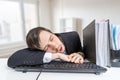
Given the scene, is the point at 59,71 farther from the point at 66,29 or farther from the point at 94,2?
the point at 66,29

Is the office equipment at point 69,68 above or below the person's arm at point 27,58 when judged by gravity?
below

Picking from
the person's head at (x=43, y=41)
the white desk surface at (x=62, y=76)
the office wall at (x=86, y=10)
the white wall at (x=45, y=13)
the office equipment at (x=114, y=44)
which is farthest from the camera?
the white wall at (x=45, y=13)

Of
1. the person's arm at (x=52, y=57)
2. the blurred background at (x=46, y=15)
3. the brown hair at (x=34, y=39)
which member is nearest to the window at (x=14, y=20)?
the blurred background at (x=46, y=15)

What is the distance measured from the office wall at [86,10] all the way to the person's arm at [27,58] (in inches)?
95.6

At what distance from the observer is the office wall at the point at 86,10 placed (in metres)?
3.10

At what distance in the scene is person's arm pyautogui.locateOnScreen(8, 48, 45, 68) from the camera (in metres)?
0.93

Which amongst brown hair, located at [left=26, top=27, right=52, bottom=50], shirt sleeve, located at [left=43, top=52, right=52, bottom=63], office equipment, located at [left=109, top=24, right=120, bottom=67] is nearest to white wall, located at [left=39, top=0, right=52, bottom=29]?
brown hair, located at [left=26, top=27, right=52, bottom=50]

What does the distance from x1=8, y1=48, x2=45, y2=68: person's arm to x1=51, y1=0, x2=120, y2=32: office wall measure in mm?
2428

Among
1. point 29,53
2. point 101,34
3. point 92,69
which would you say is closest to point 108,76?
point 92,69

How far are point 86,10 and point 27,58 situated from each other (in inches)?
110

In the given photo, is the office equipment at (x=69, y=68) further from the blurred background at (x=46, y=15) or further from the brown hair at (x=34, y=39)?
the blurred background at (x=46, y=15)

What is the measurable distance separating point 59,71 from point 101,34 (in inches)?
11.6

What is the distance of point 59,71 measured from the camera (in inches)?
32.3

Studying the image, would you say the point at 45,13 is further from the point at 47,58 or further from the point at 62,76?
the point at 62,76
